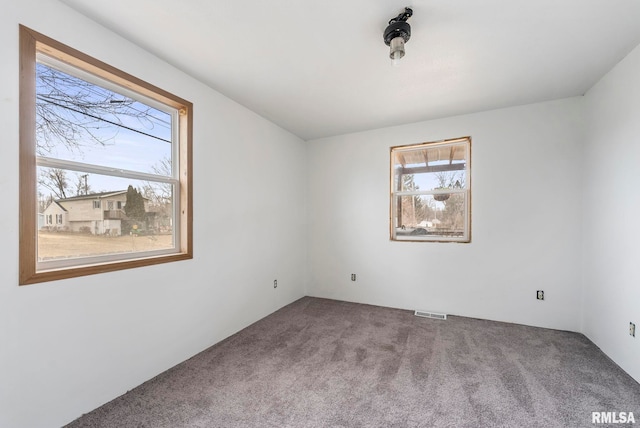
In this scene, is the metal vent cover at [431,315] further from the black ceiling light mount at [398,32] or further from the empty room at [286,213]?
the black ceiling light mount at [398,32]

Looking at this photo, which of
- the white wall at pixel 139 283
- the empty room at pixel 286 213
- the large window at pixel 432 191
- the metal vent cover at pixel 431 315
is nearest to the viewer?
the white wall at pixel 139 283

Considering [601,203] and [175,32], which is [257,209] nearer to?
[175,32]

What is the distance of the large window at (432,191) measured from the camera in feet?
11.4

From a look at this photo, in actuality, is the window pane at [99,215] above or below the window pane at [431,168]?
below

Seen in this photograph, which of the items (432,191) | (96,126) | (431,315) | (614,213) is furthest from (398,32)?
(431,315)

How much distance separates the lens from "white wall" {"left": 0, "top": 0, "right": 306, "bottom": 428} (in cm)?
144

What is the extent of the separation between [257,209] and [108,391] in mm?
2106

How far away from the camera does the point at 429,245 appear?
3.59 meters

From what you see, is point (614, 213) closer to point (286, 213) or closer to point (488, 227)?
point (488, 227)

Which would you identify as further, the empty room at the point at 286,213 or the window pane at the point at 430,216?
the window pane at the point at 430,216

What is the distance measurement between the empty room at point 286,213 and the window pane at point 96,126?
0.5 inches

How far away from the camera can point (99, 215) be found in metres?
1.92

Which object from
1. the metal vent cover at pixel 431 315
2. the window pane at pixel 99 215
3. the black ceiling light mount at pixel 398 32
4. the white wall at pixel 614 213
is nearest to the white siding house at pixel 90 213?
the window pane at pixel 99 215

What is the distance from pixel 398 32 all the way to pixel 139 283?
259 cm
